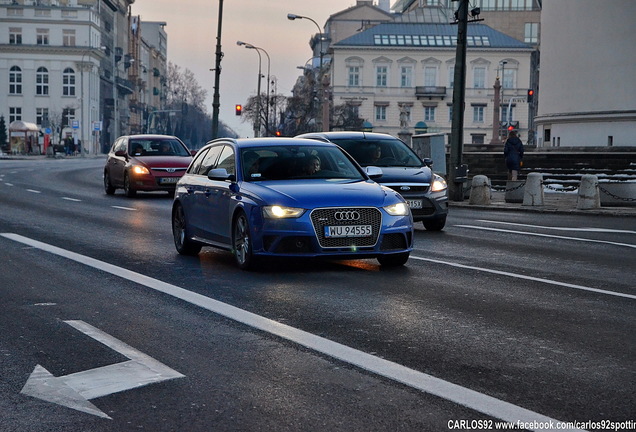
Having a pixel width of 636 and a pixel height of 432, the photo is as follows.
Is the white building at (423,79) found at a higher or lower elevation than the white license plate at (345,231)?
higher

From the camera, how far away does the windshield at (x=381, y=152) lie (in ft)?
62.2

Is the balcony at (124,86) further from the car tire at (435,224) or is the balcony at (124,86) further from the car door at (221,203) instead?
the car door at (221,203)

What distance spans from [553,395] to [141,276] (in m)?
6.25

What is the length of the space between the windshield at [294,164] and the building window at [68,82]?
114016mm

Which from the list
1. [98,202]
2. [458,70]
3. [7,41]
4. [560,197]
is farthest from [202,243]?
[7,41]

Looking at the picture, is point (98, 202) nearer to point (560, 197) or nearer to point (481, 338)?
point (560, 197)

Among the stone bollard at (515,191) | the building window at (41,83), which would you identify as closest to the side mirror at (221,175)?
the stone bollard at (515,191)

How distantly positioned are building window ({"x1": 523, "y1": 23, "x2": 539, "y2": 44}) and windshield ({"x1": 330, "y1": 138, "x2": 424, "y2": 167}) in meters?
121

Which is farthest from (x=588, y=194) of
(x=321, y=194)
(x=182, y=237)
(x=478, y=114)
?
(x=478, y=114)

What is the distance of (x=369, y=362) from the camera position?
664cm

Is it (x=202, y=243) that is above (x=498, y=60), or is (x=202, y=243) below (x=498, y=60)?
below

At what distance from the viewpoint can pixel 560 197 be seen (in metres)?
31.2

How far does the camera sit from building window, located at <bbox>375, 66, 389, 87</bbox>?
114 m

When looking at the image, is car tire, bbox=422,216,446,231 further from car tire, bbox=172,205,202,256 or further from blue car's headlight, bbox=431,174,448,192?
car tire, bbox=172,205,202,256
